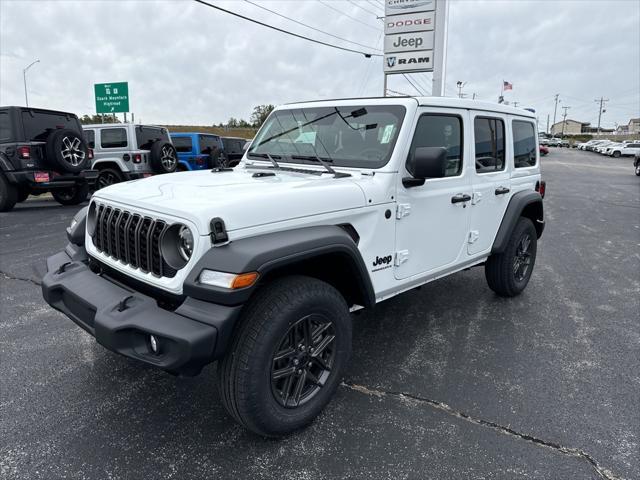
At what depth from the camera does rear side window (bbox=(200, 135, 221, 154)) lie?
1397 centimetres

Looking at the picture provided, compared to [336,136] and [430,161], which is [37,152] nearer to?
[336,136]

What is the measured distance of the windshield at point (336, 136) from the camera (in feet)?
10.4

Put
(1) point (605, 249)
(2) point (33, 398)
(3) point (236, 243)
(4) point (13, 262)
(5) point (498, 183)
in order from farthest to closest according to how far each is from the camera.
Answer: (1) point (605, 249)
(4) point (13, 262)
(5) point (498, 183)
(2) point (33, 398)
(3) point (236, 243)

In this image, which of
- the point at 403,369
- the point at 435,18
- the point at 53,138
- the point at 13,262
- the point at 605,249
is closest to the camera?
the point at 403,369

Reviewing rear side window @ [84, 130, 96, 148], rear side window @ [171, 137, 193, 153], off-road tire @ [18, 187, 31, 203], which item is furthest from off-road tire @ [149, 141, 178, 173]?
off-road tire @ [18, 187, 31, 203]

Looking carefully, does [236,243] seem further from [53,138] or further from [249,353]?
[53,138]

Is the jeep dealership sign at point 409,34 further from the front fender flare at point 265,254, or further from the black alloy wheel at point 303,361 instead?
the black alloy wheel at point 303,361

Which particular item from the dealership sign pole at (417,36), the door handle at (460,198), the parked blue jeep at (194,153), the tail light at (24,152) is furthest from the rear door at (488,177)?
the dealership sign pole at (417,36)

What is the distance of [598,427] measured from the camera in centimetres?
267

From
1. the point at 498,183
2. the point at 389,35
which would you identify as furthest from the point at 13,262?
the point at 389,35

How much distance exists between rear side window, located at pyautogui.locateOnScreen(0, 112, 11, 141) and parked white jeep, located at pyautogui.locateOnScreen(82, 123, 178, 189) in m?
2.27

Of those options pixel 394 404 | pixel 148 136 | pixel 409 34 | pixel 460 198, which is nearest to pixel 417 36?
pixel 409 34

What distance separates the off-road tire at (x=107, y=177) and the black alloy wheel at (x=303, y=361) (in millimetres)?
10504

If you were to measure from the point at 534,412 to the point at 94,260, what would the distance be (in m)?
2.89
